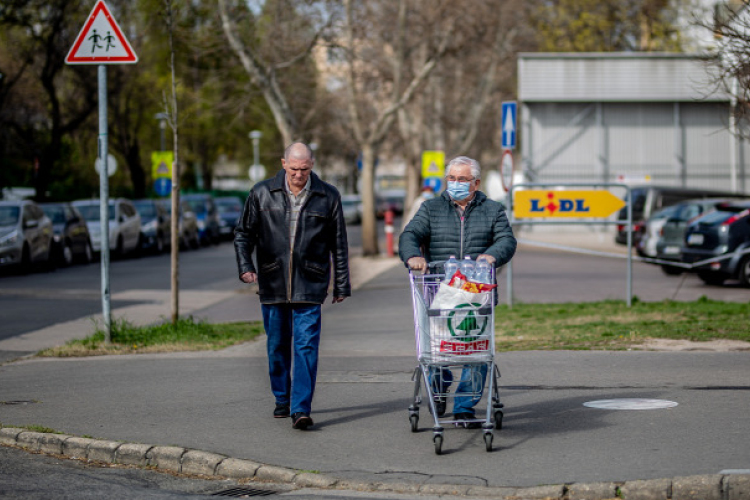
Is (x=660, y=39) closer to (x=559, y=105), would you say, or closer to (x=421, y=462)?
(x=559, y=105)

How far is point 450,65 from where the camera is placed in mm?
55781

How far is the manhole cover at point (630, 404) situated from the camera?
28.7 ft

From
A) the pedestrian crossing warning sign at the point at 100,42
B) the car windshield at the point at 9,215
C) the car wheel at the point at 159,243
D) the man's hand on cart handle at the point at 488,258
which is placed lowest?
the car wheel at the point at 159,243

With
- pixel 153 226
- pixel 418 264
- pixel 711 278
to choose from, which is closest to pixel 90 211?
pixel 153 226

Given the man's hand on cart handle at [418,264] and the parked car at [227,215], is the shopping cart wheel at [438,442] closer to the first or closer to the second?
the man's hand on cart handle at [418,264]

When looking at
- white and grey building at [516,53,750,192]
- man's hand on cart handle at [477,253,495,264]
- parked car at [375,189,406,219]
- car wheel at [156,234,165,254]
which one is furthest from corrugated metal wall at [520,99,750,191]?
man's hand on cart handle at [477,253,495,264]

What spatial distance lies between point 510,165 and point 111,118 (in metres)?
35.9

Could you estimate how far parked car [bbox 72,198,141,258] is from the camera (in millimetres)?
34675

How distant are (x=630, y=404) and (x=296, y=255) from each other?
271cm

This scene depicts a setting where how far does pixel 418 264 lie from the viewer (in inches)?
297

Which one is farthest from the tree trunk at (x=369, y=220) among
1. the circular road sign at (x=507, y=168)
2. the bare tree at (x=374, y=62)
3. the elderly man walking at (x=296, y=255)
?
the elderly man walking at (x=296, y=255)

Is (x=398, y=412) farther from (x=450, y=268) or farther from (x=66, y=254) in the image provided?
(x=66, y=254)

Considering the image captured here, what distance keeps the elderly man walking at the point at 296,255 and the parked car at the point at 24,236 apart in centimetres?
1932

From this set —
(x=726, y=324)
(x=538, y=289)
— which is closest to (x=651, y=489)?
(x=726, y=324)
